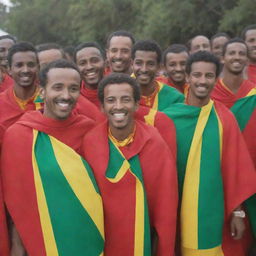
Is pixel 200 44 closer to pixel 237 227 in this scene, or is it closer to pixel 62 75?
pixel 237 227

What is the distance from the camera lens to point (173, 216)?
11.8ft

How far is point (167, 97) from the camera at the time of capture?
4.81 metres

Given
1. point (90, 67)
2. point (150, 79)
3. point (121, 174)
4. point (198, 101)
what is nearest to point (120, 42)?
point (90, 67)

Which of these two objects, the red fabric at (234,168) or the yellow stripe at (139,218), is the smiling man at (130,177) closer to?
the yellow stripe at (139,218)

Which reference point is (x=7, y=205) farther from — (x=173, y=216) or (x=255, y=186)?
(x=255, y=186)

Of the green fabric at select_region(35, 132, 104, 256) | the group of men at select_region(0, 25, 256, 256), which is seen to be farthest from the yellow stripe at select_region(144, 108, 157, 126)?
the green fabric at select_region(35, 132, 104, 256)

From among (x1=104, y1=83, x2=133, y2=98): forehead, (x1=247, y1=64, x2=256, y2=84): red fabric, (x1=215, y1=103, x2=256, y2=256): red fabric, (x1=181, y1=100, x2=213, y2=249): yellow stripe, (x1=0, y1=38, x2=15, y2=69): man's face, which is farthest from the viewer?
(x1=0, y1=38, x2=15, y2=69): man's face

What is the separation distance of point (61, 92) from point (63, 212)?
33.2 inches

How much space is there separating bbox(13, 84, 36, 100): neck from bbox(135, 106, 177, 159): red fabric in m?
1.16

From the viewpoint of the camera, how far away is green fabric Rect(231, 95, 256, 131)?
4.68m

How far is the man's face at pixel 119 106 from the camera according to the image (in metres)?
3.60

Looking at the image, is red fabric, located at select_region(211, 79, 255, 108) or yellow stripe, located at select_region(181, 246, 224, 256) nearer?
A: yellow stripe, located at select_region(181, 246, 224, 256)

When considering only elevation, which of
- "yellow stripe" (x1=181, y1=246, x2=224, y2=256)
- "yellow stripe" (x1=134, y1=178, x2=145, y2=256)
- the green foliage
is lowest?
"yellow stripe" (x1=181, y1=246, x2=224, y2=256)

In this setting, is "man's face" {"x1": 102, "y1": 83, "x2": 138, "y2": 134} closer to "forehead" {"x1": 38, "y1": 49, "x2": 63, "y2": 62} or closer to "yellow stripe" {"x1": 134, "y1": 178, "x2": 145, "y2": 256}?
"yellow stripe" {"x1": 134, "y1": 178, "x2": 145, "y2": 256}
